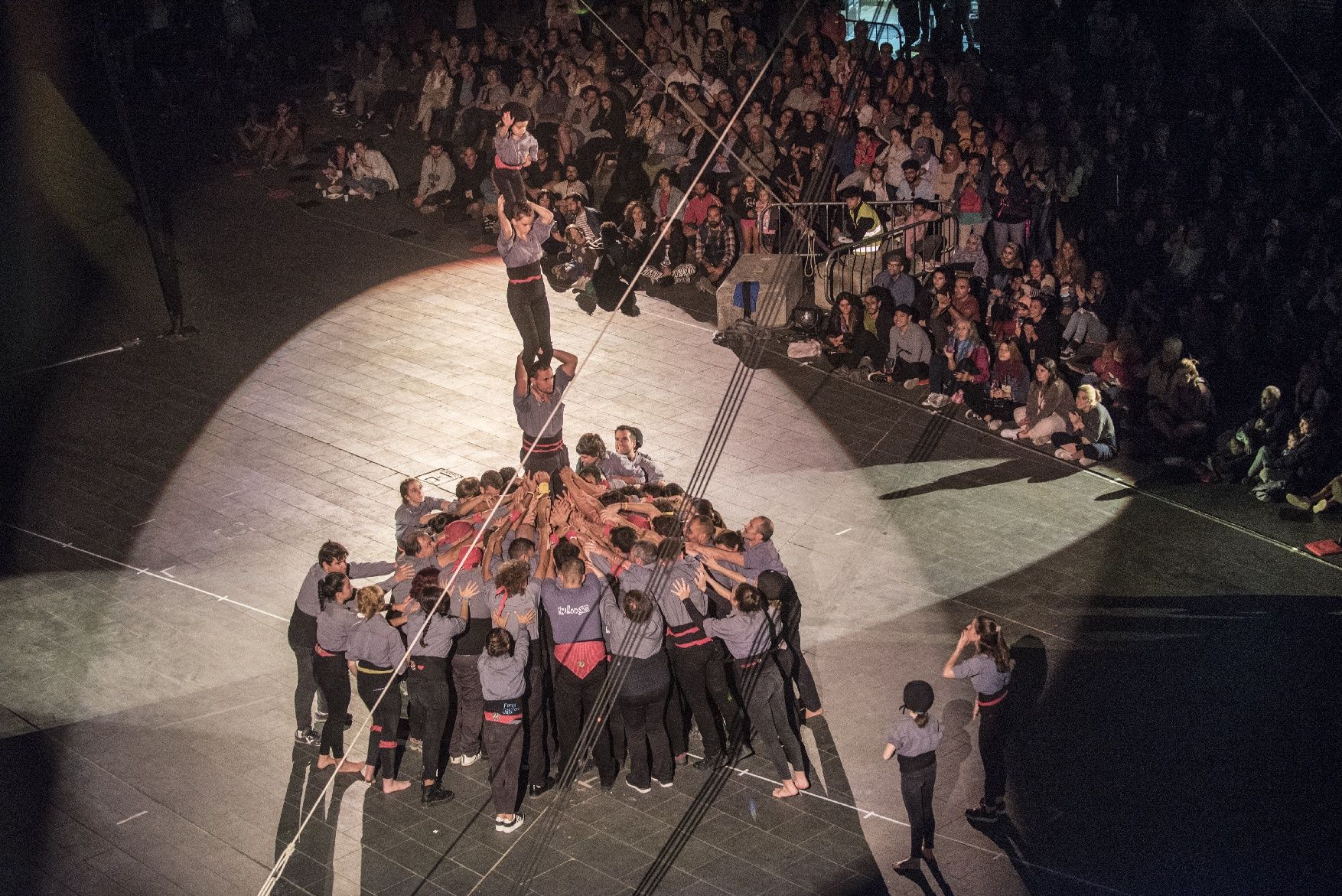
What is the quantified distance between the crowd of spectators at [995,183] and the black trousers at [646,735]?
5.63 meters

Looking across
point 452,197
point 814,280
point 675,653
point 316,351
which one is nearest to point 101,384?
point 316,351

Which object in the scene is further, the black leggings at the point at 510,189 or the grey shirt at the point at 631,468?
the grey shirt at the point at 631,468

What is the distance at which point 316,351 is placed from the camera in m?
16.2

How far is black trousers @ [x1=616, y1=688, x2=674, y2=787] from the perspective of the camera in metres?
9.52

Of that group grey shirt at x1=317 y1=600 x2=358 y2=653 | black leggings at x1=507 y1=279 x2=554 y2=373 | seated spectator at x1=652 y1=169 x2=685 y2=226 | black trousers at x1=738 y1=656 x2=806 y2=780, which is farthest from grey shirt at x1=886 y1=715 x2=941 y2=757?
seated spectator at x1=652 y1=169 x2=685 y2=226

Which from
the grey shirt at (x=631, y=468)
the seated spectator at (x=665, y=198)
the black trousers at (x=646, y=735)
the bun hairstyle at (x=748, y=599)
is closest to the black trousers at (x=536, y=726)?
the black trousers at (x=646, y=735)

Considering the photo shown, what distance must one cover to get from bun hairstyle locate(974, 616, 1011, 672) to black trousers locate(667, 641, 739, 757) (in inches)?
62.9

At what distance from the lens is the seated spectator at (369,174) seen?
19922mm

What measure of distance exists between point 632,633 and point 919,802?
6.02 feet

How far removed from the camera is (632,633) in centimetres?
934

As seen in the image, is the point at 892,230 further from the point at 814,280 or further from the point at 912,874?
the point at 912,874

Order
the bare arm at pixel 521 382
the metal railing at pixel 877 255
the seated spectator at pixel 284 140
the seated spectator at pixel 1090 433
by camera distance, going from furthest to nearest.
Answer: the seated spectator at pixel 284 140 → the metal railing at pixel 877 255 → the seated spectator at pixel 1090 433 → the bare arm at pixel 521 382

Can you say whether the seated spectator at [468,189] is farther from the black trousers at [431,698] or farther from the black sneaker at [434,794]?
the black sneaker at [434,794]

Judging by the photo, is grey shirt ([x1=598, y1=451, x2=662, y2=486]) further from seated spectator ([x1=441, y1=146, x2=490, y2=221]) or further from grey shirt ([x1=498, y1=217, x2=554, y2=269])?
seated spectator ([x1=441, y1=146, x2=490, y2=221])
